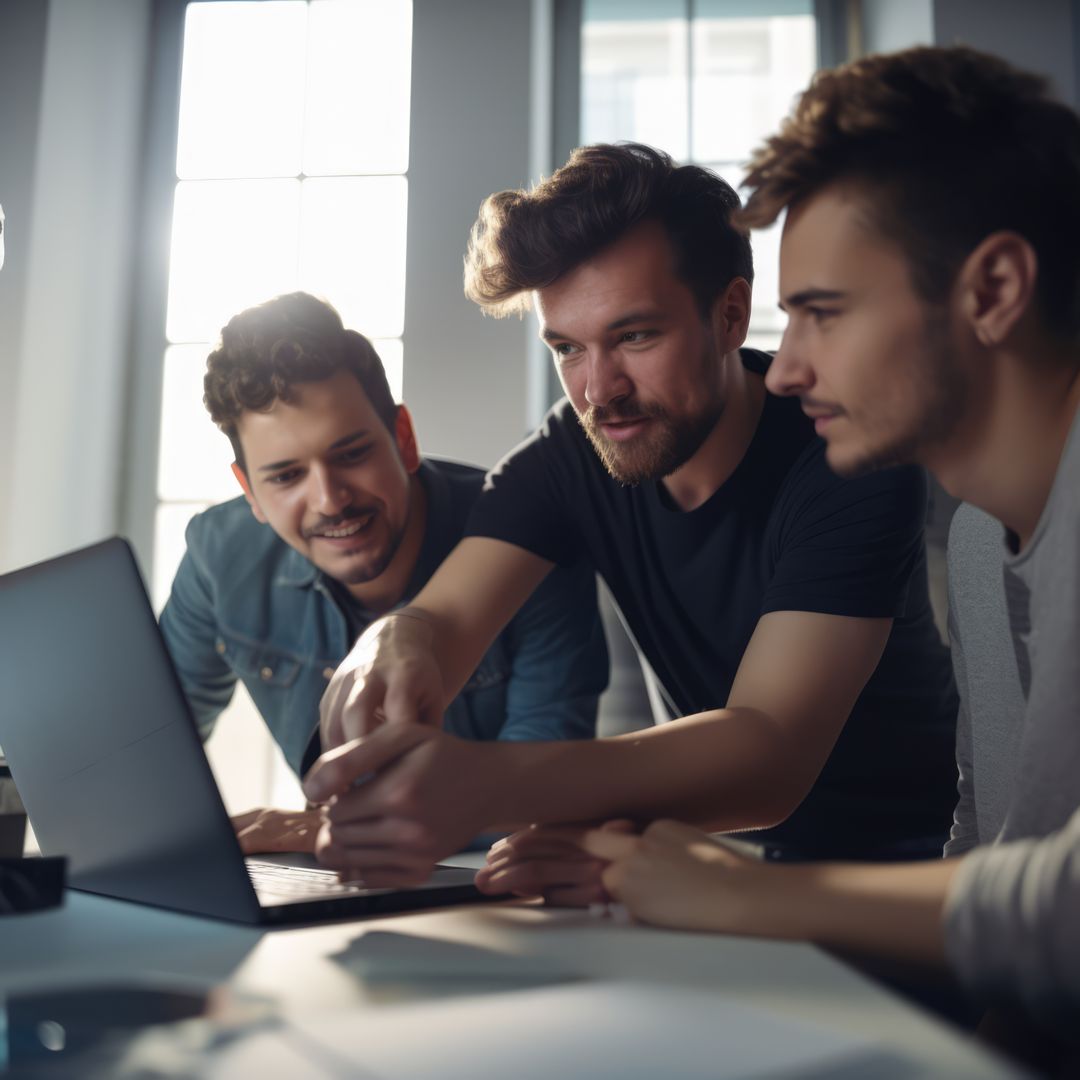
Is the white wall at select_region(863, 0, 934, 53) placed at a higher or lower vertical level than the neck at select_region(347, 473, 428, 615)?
higher

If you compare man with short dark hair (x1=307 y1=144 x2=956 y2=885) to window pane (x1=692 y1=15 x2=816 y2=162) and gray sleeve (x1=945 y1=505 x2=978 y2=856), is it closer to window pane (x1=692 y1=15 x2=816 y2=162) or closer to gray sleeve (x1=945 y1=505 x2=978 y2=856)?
gray sleeve (x1=945 y1=505 x2=978 y2=856)

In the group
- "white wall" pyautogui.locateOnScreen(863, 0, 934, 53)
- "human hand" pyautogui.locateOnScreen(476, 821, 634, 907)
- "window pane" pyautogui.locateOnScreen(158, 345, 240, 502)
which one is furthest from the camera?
"window pane" pyautogui.locateOnScreen(158, 345, 240, 502)

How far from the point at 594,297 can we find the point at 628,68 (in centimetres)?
187

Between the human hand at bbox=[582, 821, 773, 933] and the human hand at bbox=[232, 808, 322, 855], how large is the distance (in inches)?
20.4

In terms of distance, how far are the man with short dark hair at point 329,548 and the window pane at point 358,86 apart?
118 centimetres

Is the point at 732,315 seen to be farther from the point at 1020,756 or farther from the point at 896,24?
the point at 896,24

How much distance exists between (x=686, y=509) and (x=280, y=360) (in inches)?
26.3

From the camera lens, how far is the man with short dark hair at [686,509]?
43.3 inches

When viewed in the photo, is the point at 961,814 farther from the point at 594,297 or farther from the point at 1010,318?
the point at 594,297

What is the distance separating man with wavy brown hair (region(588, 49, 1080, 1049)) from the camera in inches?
26.2

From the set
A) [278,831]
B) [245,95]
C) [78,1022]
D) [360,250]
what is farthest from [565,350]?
[245,95]

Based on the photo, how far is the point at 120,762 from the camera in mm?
732

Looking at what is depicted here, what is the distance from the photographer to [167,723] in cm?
68

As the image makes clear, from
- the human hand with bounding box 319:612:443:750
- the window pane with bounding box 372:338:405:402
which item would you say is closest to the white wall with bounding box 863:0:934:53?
the window pane with bounding box 372:338:405:402
